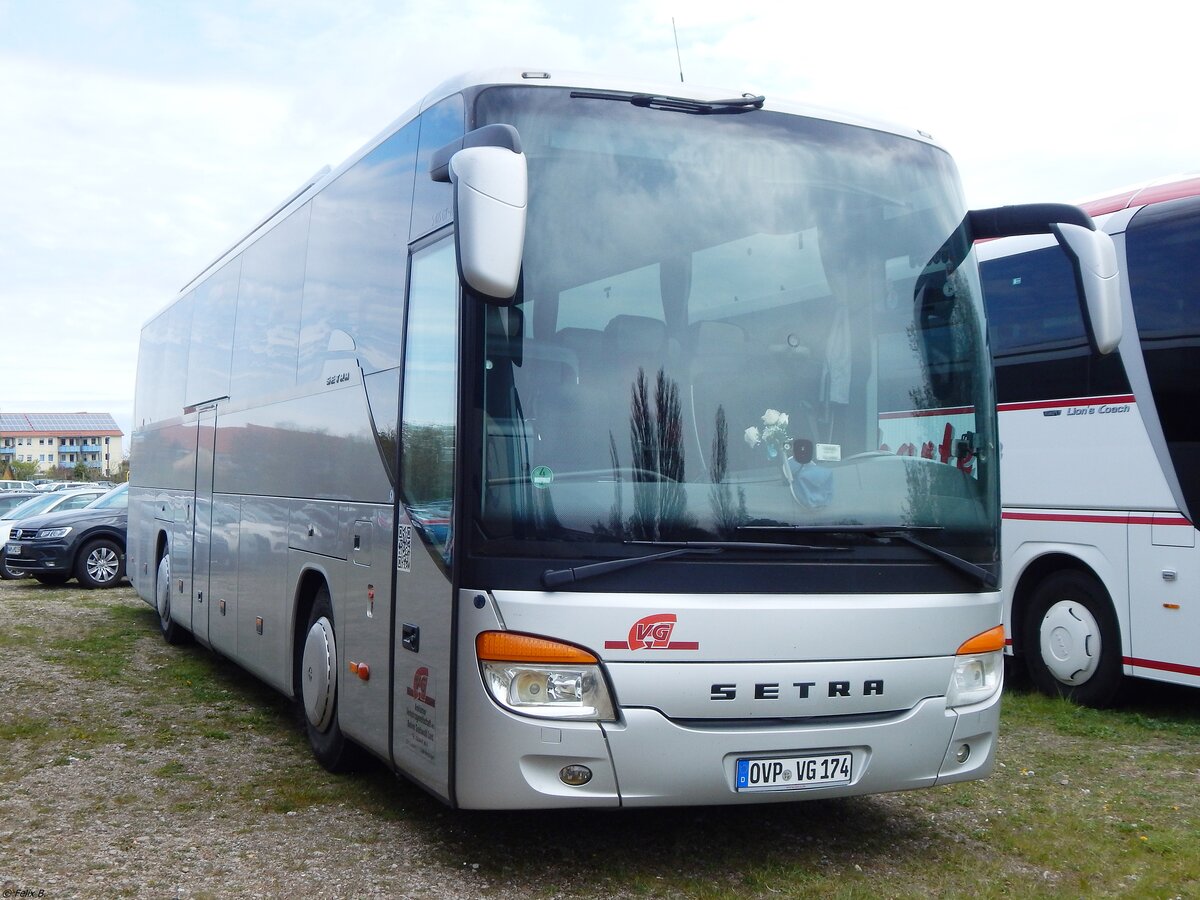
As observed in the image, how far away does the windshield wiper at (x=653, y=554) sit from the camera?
4906mm

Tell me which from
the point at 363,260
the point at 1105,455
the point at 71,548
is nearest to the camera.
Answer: the point at 363,260

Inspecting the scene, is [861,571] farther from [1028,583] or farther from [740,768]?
[1028,583]

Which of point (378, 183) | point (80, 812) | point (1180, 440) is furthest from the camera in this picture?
point (1180, 440)

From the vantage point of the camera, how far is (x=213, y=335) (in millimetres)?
10859

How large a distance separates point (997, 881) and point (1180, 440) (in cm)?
418

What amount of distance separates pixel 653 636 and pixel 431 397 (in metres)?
1.42

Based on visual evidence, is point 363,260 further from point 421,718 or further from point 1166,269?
point 1166,269

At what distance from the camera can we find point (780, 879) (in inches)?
212

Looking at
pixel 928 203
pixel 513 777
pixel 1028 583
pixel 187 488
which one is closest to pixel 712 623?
pixel 513 777

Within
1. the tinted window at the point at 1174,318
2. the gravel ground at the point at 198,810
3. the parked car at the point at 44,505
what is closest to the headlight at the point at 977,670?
the gravel ground at the point at 198,810

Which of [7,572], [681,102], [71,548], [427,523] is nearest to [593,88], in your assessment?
[681,102]

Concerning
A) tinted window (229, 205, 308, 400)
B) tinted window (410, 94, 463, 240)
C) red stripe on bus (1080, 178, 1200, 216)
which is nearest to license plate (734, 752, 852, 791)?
tinted window (410, 94, 463, 240)

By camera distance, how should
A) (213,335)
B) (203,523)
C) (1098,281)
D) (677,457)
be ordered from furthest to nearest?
1. (213,335)
2. (203,523)
3. (1098,281)
4. (677,457)

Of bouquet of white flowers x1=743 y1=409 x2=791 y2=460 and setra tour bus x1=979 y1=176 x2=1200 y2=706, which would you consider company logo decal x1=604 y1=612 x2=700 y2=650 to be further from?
setra tour bus x1=979 y1=176 x2=1200 y2=706
